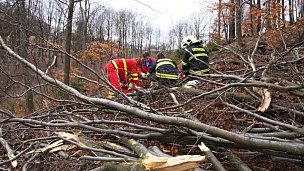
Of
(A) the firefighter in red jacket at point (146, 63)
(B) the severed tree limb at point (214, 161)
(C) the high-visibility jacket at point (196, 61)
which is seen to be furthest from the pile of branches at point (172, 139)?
(A) the firefighter in red jacket at point (146, 63)

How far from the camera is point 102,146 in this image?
9.26 ft

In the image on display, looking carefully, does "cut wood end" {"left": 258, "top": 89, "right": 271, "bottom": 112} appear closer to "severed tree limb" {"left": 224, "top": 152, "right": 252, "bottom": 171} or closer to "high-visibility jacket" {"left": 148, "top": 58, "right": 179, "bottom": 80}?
"severed tree limb" {"left": 224, "top": 152, "right": 252, "bottom": 171}

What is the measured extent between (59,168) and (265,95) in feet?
8.21

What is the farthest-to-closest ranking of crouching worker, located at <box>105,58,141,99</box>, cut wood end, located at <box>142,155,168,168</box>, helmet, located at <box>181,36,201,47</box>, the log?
crouching worker, located at <box>105,58,141,99</box> → helmet, located at <box>181,36,201,47</box> → the log → cut wood end, located at <box>142,155,168,168</box>

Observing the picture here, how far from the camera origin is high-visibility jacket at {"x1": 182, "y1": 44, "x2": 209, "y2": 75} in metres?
5.55

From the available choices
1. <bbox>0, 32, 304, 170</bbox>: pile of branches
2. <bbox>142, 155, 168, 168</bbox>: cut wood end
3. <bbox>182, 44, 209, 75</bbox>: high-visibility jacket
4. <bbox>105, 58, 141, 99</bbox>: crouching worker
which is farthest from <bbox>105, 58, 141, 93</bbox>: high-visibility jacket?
<bbox>142, 155, 168, 168</bbox>: cut wood end

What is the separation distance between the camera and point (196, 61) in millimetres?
5676

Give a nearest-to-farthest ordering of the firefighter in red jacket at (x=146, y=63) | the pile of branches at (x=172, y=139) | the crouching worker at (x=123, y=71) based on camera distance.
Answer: the pile of branches at (x=172, y=139) → the crouching worker at (x=123, y=71) → the firefighter in red jacket at (x=146, y=63)

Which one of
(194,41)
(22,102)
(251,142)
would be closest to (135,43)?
(22,102)

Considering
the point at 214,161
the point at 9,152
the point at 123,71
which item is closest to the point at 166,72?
the point at 123,71

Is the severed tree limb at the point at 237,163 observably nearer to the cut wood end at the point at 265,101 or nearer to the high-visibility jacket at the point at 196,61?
the cut wood end at the point at 265,101

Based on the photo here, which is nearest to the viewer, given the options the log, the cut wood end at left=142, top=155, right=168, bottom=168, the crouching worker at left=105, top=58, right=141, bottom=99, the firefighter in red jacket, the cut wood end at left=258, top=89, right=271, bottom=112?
the cut wood end at left=142, top=155, right=168, bottom=168

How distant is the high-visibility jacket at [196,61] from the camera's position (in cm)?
555

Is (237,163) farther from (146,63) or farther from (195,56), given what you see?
(146,63)
